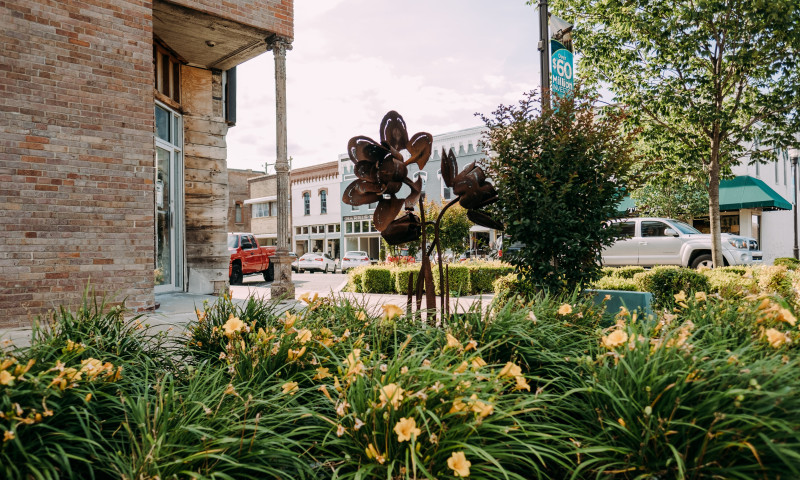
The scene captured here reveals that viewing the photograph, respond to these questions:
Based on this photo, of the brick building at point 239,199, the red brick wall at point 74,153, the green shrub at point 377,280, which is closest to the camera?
the red brick wall at point 74,153

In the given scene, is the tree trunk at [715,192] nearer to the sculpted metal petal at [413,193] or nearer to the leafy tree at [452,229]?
the leafy tree at [452,229]

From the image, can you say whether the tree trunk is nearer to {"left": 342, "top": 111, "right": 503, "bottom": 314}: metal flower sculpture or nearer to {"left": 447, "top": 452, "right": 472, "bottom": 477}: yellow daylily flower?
{"left": 342, "top": 111, "right": 503, "bottom": 314}: metal flower sculpture

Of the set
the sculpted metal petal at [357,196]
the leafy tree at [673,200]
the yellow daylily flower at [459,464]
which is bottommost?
the yellow daylily flower at [459,464]

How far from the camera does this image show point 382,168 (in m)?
3.67

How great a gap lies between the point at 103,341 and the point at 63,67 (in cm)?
462

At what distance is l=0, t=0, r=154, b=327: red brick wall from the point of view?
18.2 feet

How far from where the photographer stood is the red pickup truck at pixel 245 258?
17234 millimetres

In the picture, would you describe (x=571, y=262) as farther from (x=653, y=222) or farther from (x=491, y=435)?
(x=653, y=222)

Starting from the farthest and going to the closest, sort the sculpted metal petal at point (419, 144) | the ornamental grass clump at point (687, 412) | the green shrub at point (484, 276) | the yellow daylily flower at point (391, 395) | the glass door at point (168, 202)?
the green shrub at point (484, 276) → the glass door at point (168, 202) → the sculpted metal petal at point (419, 144) → the yellow daylily flower at point (391, 395) → the ornamental grass clump at point (687, 412)

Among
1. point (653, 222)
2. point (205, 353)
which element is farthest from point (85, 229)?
point (653, 222)

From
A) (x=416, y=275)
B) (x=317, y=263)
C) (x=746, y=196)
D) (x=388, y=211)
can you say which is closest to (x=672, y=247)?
(x=416, y=275)

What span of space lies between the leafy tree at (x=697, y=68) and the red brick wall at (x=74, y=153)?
8217 mm

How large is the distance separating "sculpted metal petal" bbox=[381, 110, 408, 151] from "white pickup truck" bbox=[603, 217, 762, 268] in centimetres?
1084

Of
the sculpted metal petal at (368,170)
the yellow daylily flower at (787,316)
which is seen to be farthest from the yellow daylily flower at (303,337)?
the yellow daylily flower at (787,316)
